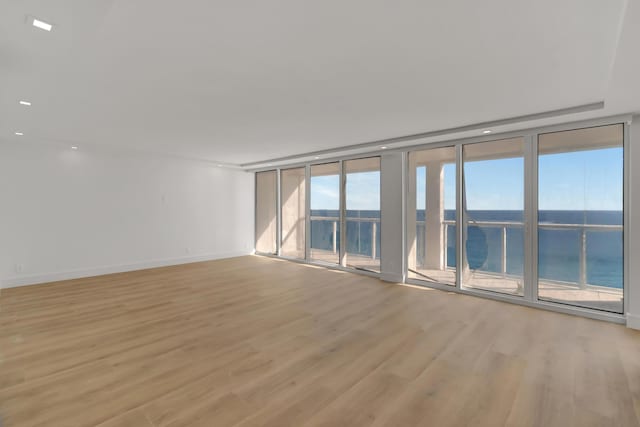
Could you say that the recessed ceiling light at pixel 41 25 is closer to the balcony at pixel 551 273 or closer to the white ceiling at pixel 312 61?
the white ceiling at pixel 312 61

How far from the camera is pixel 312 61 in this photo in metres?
2.34

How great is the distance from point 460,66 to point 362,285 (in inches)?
148

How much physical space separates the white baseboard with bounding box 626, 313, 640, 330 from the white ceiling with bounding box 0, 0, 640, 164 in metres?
2.36

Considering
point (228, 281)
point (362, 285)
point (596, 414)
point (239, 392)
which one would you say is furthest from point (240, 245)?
point (596, 414)

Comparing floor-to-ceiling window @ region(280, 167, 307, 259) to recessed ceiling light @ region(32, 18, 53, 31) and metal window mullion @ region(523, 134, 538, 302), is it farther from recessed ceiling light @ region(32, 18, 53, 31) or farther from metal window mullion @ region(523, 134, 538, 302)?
recessed ceiling light @ region(32, 18, 53, 31)

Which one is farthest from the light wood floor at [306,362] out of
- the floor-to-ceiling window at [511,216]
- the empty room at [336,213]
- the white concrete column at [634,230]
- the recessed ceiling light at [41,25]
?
the recessed ceiling light at [41,25]

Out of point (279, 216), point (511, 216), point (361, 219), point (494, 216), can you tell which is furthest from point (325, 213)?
point (511, 216)

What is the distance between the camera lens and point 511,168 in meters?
4.38

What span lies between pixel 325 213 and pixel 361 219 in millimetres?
970

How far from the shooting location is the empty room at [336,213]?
Answer: 1902 millimetres

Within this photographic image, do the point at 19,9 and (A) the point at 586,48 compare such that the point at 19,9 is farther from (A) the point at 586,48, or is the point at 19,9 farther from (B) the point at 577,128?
(B) the point at 577,128

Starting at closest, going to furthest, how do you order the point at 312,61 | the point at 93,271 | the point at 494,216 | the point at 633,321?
the point at 312,61 < the point at 633,321 < the point at 494,216 < the point at 93,271

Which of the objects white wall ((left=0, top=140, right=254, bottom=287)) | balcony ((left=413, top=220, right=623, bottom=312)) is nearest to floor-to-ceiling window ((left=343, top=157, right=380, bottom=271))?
balcony ((left=413, top=220, right=623, bottom=312))

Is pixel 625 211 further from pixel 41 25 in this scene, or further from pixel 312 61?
pixel 41 25
